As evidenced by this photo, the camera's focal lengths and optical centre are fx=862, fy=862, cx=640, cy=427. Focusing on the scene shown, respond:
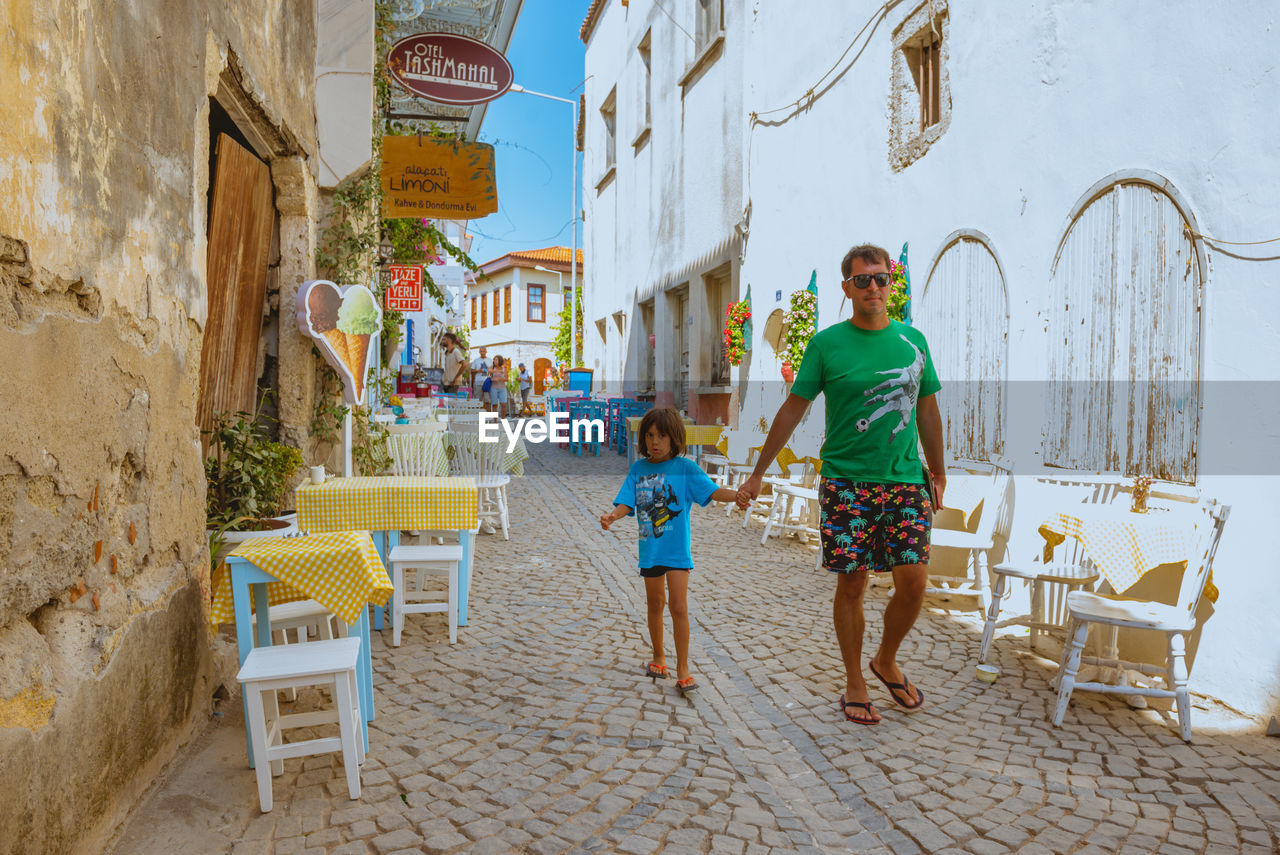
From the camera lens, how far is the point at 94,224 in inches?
101

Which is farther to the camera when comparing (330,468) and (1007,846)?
(330,468)

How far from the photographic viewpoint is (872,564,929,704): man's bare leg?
137 inches

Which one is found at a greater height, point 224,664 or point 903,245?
point 903,245

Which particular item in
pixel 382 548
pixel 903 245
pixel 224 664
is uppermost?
pixel 903 245

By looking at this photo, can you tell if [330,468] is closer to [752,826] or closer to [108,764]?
[108,764]

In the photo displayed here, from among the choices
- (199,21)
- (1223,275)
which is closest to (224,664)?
(199,21)

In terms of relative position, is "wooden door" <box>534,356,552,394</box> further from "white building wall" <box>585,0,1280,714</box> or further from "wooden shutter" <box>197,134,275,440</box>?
"wooden shutter" <box>197,134,275,440</box>

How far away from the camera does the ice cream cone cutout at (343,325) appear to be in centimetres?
539

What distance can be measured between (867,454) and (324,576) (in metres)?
2.10

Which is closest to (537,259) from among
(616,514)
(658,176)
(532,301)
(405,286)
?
(532,301)

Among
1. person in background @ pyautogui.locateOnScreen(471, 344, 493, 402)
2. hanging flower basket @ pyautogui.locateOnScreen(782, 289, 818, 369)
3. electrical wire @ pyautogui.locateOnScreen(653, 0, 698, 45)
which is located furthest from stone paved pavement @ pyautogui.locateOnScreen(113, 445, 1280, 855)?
person in background @ pyautogui.locateOnScreen(471, 344, 493, 402)

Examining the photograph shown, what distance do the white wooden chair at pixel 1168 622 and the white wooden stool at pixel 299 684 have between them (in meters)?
2.76

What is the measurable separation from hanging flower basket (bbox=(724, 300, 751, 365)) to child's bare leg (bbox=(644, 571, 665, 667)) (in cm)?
775

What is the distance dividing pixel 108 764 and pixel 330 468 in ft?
11.4
